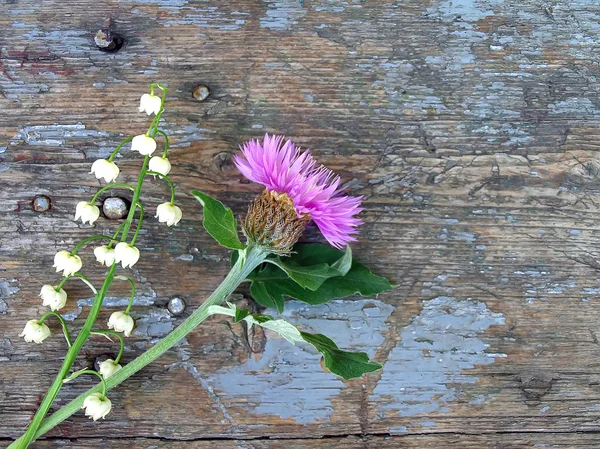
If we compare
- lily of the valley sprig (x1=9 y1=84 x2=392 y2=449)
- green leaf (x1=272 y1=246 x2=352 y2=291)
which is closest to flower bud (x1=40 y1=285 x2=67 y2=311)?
lily of the valley sprig (x1=9 y1=84 x2=392 y2=449)

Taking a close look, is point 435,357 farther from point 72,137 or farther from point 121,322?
point 72,137

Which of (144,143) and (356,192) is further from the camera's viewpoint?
(356,192)

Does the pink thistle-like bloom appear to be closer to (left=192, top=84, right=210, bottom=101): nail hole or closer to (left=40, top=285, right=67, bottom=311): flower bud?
(left=192, top=84, right=210, bottom=101): nail hole

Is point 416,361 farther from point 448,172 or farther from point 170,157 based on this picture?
point 170,157

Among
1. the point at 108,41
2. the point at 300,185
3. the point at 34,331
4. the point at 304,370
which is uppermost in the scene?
the point at 108,41

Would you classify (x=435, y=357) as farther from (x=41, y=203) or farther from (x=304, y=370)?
(x=41, y=203)

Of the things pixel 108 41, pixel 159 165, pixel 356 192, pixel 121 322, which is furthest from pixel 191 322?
pixel 108 41

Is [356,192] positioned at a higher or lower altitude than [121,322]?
higher
